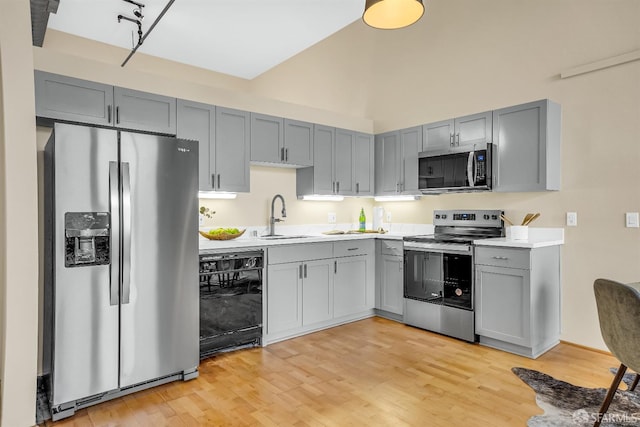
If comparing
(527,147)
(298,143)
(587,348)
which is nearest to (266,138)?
(298,143)

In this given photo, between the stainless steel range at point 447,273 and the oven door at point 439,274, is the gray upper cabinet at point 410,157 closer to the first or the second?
the stainless steel range at point 447,273

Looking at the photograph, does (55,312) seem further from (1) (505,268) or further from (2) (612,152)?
(2) (612,152)

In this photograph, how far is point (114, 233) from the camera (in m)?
2.54

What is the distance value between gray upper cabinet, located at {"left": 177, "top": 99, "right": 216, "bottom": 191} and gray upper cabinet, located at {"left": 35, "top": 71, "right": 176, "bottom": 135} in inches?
3.4

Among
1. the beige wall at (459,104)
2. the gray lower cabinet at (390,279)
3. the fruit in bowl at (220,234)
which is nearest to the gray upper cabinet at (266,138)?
the beige wall at (459,104)

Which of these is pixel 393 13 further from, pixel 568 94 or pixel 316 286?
pixel 316 286

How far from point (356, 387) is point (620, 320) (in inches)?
64.3

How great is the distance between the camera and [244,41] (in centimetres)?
575

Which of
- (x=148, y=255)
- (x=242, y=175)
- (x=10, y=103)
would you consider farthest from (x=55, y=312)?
(x=242, y=175)

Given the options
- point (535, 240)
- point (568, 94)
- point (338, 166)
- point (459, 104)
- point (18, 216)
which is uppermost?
point (459, 104)

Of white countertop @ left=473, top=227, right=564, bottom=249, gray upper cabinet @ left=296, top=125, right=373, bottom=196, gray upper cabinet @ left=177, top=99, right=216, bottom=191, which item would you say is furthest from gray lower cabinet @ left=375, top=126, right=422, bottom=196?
gray upper cabinet @ left=177, top=99, right=216, bottom=191

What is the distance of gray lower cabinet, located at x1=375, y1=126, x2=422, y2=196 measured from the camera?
14.9 feet

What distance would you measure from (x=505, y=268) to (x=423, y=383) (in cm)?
127

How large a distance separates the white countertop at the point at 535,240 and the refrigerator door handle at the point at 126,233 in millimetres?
2857
